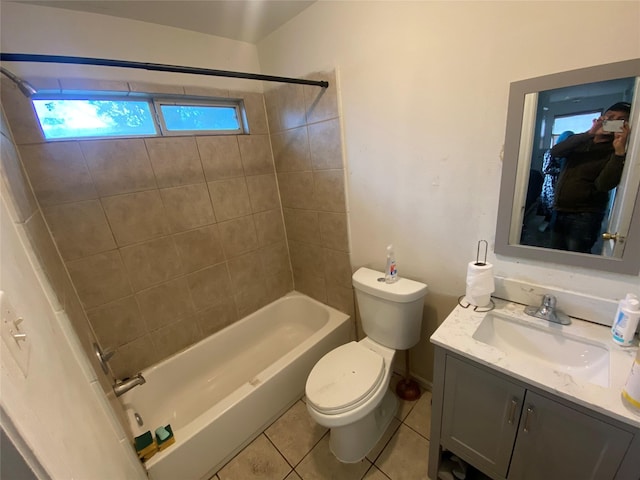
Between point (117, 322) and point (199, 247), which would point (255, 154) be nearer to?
point (199, 247)

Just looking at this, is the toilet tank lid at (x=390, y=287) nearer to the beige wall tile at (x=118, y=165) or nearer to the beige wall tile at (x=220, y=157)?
the beige wall tile at (x=220, y=157)

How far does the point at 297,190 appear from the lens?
6.31 ft

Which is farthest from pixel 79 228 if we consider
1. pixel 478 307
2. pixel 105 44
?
pixel 478 307

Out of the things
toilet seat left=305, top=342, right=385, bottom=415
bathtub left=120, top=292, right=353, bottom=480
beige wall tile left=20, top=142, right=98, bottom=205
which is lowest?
bathtub left=120, top=292, right=353, bottom=480

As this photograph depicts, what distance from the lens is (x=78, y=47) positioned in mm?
1257

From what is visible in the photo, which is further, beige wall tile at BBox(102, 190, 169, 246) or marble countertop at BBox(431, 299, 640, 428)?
beige wall tile at BBox(102, 190, 169, 246)

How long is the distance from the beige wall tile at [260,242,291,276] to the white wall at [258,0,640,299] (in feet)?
2.40

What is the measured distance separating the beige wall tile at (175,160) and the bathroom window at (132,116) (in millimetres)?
76

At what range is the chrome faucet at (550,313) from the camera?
1.04m

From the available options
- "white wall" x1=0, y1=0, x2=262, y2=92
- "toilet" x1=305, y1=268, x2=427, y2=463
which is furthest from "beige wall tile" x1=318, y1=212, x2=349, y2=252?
"white wall" x1=0, y1=0, x2=262, y2=92

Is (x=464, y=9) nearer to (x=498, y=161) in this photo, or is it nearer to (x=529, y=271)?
(x=498, y=161)

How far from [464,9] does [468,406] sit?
1502 millimetres

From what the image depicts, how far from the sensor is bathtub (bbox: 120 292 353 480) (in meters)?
1.31

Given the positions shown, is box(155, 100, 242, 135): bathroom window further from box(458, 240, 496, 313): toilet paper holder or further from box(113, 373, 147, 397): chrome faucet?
box(458, 240, 496, 313): toilet paper holder
